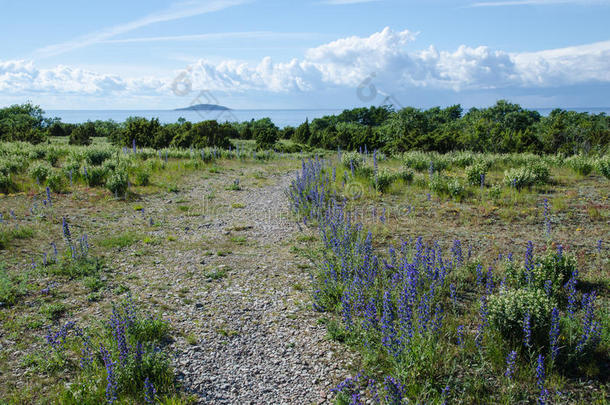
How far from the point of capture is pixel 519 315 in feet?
14.0

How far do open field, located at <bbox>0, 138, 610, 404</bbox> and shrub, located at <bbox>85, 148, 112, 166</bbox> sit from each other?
4.83 m

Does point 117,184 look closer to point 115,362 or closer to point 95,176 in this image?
point 95,176

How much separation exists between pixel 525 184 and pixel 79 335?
12627 millimetres

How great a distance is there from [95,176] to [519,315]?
13.3 m

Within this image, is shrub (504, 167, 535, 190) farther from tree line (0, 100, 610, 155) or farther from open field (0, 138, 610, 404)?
tree line (0, 100, 610, 155)

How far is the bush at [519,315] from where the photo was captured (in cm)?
421

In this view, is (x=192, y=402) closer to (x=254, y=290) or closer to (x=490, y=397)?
(x=254, y=290)

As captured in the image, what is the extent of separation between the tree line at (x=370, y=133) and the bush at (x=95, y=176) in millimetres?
10245

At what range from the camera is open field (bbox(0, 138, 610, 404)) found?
12.7ft

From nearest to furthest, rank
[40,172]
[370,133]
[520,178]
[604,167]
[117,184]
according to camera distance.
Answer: [520,178], [117,184], [604,167], [40,172], [370,133]

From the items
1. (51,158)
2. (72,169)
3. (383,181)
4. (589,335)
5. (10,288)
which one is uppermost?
(51,158)

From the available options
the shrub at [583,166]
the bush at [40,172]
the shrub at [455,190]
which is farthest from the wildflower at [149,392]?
the shrub at [583,166]

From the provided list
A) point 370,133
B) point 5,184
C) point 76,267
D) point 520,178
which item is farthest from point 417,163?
point 370,133

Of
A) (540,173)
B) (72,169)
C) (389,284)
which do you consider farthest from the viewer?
(72,169)
